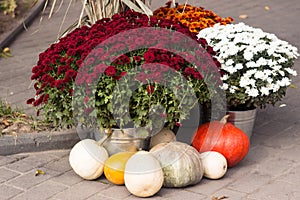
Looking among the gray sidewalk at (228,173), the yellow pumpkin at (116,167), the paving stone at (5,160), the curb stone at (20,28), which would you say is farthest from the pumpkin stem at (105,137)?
the curb stone at (20,28)

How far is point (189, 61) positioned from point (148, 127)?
542mm

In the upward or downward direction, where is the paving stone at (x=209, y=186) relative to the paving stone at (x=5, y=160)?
downward

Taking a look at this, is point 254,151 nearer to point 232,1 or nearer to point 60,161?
point 60,161

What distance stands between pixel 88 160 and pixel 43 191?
365mm

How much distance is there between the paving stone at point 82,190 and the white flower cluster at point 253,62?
45.4 inches

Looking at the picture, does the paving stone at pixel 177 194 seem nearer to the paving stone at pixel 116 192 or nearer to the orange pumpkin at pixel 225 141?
the paving stone at pixel 116 192

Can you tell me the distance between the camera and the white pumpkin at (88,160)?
14.4 ft

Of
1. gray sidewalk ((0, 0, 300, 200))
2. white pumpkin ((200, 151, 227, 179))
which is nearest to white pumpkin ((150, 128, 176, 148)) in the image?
white pumpkin ((200, 151, 227, 179))

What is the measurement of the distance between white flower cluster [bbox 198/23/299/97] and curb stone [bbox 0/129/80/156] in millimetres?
1297

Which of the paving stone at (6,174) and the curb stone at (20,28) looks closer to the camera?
the paving stone at (6,174)

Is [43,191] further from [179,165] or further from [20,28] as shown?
[20,28]

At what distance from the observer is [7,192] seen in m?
4.30

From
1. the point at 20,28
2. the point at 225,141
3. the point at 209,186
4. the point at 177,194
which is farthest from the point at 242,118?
the point at 20,28

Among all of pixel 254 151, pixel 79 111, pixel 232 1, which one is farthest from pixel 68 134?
pixel 232 1
